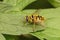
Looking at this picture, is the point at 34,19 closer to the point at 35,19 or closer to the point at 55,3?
the point at 35,19

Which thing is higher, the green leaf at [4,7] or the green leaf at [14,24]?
the green leaf at [4,7]

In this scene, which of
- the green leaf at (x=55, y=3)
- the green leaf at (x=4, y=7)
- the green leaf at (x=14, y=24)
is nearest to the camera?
the green leaf at (x=14, y=24)

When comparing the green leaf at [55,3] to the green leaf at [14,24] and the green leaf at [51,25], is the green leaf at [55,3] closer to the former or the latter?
the green leaf at [51,25]

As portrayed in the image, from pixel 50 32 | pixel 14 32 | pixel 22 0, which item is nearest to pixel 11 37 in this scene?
pixel 14 32

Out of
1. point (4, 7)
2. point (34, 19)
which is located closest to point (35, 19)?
point (34, 19)

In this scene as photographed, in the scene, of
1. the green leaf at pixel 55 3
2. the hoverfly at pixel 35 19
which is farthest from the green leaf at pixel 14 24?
the green leaf at pixel 55 3

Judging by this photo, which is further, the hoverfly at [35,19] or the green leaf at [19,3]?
the green leaf at [19,3]

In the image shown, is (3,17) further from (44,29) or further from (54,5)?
(54,5)

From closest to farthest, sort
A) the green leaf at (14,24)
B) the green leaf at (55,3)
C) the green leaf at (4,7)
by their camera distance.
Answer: the green leaf at (14,24) < the green leaf at (4,7) < the green leaf at (55,3)

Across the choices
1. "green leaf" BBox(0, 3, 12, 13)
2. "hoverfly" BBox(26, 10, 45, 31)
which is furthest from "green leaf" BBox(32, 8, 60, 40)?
"green leaf" BBox(0, 3, 12, 13)

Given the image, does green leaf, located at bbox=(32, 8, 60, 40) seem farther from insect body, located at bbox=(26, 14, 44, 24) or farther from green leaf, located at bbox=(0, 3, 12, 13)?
green leaf, located at bbox=(0, 3, 12, 13)

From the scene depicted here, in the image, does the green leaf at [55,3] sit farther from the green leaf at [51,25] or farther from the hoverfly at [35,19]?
the hoverfly at [35,19]
